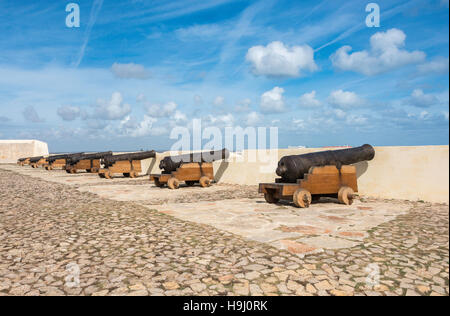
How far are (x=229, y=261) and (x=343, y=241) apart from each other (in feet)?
5.70

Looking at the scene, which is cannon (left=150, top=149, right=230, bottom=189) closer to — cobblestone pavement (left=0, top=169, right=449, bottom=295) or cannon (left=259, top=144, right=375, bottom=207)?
cannon (left=259, top=144, right=375, bottom=207)

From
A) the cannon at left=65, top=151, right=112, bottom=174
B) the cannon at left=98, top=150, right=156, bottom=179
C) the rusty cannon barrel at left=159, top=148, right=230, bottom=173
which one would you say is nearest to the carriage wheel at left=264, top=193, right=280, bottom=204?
the rusty cannon barrel at left=159, top=148, right=230, bottom=173

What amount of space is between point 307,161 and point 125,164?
1287 centimetres

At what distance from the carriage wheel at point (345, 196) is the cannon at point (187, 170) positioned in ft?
20.4

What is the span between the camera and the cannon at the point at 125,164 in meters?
18.6

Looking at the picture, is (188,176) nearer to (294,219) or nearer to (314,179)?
(314,179)

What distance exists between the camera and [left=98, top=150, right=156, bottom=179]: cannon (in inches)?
733

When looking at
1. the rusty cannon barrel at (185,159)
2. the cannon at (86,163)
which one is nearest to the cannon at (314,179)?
the rusty cannon barrel at (185,159)

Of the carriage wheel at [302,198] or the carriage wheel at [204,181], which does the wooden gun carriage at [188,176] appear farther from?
the carriage wheel at [302,198]

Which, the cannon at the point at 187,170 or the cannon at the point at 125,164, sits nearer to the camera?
the cannon at the point at 187,170

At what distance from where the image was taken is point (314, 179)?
8.09 metres

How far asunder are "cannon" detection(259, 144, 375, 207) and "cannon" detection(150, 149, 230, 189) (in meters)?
5.02

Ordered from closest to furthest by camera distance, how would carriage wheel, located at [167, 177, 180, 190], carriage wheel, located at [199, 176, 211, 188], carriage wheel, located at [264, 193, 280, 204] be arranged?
1. carriage wheel, located at [264, 193, 280, 204]
2. carriage wheel, located at [167, 177, 180, 190]
3. carriage wheel, located at [199, 176, 211, 188]

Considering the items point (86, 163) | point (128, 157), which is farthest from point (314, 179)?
point (86, 163)
